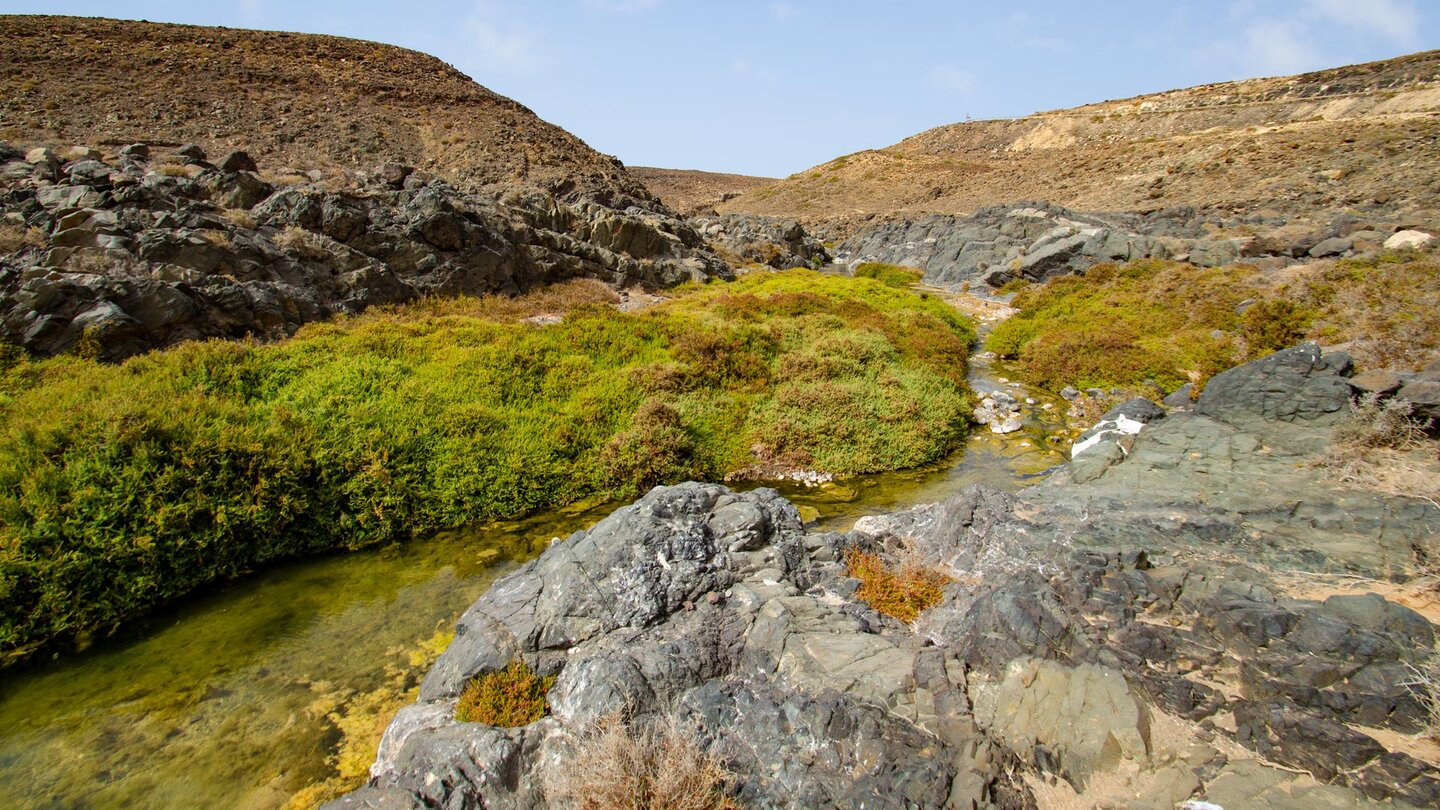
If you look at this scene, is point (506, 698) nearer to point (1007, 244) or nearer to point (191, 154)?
point (191, 154)

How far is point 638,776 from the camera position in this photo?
4715 mm

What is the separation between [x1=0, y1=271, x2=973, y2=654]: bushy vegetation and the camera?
8453 millimetres

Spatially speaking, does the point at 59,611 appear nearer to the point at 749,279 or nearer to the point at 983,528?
the point at 983,528

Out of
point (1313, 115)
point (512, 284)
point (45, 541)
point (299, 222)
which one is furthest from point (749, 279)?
point (1313, 115)

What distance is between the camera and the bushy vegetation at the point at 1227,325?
48.4 feet

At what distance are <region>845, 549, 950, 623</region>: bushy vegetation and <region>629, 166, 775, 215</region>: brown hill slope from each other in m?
80.2

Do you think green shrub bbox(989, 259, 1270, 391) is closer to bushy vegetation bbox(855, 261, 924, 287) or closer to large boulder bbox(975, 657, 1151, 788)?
bushy vegetation bbox(855, 261, 924, 287)

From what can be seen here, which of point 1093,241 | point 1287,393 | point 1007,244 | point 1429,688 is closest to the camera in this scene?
point 1429,688

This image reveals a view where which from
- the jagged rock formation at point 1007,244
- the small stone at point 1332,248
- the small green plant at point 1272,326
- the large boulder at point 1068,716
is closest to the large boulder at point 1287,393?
the large boulder at point 1068,716

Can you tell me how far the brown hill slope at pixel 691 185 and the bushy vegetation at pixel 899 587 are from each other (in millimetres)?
80196

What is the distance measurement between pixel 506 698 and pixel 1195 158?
6098 centimetres

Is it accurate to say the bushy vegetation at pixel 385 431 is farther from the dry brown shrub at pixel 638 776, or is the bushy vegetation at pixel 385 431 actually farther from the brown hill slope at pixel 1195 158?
the brown hill slope at pixel 1195 158

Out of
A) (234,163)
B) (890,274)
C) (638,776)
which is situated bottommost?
(638,776)

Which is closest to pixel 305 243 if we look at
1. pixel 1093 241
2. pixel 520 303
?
pixel 520 303
